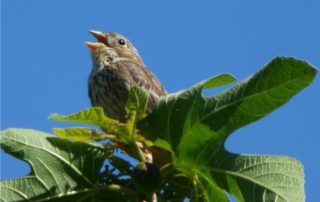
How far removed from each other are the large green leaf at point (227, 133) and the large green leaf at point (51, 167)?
0.30m

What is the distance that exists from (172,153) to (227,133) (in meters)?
0.27

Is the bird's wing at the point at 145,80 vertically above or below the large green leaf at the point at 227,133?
above

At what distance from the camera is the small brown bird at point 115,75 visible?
6.39 m

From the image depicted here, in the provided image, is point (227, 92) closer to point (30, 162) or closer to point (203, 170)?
point (203, 170)

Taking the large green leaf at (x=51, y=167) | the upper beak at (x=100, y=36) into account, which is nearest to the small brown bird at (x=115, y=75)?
the upper beak at (x=100, y=36)

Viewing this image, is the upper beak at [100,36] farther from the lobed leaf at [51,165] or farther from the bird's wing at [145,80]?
the lobed leaf at [51,165]

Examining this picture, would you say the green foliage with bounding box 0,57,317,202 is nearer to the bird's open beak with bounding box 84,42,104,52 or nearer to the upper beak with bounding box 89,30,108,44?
the bird's open beak with bounding box 84,42,104,52

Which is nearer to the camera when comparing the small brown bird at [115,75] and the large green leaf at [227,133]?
the large green leaf at [227,133]

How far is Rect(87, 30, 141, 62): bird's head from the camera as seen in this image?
25.0ft

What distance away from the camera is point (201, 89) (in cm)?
306

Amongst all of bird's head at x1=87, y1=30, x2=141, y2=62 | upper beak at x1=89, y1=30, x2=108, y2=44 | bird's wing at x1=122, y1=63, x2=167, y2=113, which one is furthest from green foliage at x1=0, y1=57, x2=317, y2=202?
upper beak at x1=89, y1=30, x2=108, y2=44

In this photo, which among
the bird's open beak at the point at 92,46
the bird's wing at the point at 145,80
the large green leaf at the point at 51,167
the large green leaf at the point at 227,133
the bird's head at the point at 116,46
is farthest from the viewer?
the bird's head at the point at 116,46

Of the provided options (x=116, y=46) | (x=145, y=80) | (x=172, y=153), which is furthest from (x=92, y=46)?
(x=172, y=153)

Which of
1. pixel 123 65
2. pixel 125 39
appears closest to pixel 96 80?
pixel 123 65
